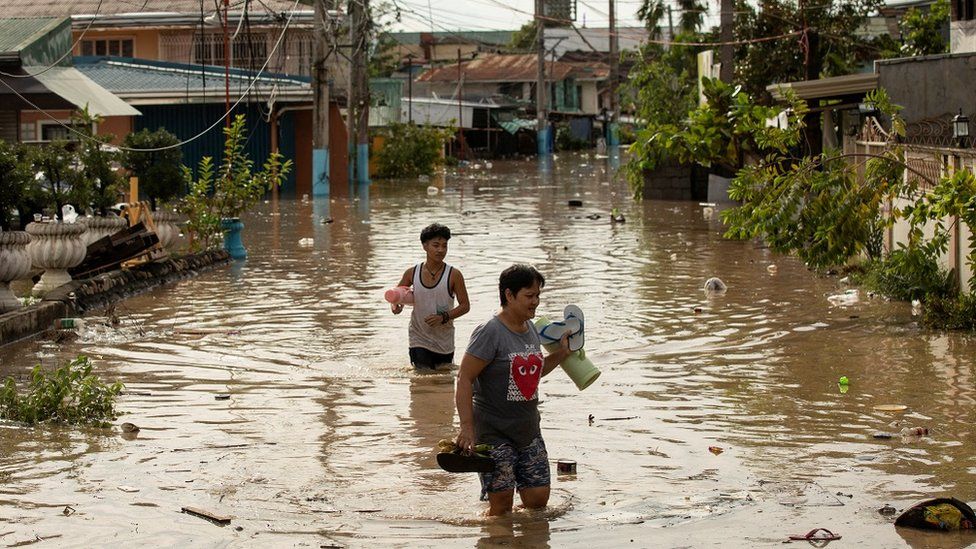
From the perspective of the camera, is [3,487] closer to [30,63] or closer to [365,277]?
[365,277]

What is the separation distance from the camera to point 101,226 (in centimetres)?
1761

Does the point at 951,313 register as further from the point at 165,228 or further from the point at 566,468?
the point at 165,228

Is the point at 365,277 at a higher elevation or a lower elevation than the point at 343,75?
lower

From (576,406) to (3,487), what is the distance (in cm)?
418

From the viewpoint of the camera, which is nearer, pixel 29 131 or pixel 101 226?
pixel 101 226

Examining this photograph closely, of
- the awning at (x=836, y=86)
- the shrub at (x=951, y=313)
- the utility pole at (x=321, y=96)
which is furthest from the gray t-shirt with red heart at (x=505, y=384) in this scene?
the utility pole at (x=321, y=96)

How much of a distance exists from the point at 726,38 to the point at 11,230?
66.5 ft

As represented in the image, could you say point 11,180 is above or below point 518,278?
above

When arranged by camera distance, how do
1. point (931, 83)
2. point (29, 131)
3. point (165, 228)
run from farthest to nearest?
point (29, 131) < point (165, 228) < point (931, 83)

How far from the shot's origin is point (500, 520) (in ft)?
23.1

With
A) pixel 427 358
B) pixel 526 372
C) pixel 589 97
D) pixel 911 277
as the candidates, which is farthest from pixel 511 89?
pixel 526 372

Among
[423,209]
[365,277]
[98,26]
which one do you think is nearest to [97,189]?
[365,277]

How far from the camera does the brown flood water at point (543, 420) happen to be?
7.04 m

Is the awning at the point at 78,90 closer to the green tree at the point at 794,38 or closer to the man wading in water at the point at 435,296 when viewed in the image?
the man wading in water at the point at 435,296
